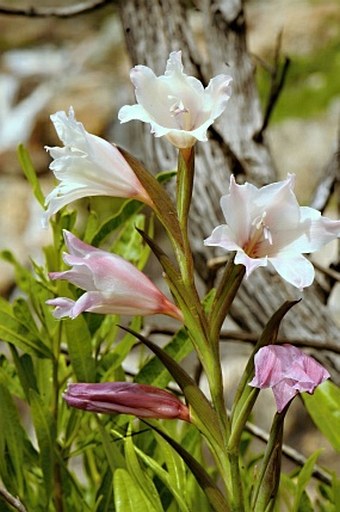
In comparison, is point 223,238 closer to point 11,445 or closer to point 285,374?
point 285,374

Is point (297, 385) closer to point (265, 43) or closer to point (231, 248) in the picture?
point (231, 248)

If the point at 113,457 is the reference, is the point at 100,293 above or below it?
above

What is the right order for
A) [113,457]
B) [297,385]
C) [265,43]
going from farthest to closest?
[265,43] → [113,457] → [297,385]

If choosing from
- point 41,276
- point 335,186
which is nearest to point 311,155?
point 335,186

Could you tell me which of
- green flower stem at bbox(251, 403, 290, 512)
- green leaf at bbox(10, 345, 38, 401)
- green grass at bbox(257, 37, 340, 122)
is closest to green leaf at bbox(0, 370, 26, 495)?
green leaf at bbox(10, 345, 38, 401)

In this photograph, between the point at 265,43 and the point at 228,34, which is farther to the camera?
the point at 265,43

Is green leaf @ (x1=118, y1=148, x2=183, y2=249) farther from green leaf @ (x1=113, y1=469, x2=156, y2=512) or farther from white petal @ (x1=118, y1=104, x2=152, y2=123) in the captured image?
green leaf @ (x1=113, y1=469, x2=156, y2=512)
